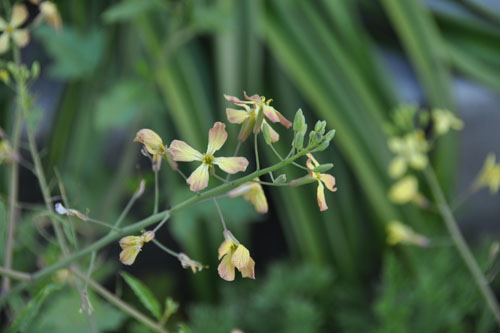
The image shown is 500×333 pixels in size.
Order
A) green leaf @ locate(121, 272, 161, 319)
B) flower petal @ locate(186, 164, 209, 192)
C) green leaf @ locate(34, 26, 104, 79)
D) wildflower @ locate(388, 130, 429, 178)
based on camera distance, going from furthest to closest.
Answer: green leaf @ locate(34, 26, 104, 79)
wildflower @ locate(388, 130, 429, 178)
green leaf @ locate(121, 272, 161, 319)
flower petal @ locate(186, 164, 209, 192)

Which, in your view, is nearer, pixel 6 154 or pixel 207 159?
pixel 207 159

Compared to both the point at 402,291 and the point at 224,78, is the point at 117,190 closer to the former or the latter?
the point at 224,78

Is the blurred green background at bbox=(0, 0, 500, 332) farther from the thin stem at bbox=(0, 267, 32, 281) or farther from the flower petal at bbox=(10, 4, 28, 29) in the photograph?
the thin stem at bbox=(0, 267, 32, 281)

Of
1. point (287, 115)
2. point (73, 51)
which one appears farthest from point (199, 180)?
point (287, 115)

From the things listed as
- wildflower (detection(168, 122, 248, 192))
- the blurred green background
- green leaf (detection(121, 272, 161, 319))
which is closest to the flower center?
wildflower (detection(168, 122, 248, 192))

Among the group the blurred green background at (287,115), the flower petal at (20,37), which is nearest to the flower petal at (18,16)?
the flower petal at (20,37)

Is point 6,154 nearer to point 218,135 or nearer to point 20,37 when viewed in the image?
point 20,37
